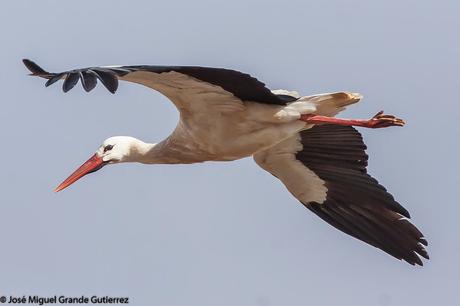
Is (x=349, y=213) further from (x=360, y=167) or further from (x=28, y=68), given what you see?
(x=28, y=68)

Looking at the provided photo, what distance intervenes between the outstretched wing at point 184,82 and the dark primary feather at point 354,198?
1.50 m

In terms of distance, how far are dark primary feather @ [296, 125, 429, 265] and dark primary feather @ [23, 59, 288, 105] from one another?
138 cm

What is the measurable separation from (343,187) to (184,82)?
9.05ft

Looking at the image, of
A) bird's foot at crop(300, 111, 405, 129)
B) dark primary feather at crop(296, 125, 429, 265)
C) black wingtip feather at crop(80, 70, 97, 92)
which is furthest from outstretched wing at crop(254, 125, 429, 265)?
black wingtip feather at crop(80, 70, 97, 92)

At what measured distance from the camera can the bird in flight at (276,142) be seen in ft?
32.3

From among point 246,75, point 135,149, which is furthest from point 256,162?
point 246,75

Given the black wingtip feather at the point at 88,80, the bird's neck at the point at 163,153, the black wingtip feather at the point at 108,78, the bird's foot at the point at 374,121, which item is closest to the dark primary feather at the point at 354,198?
the bird's foot at the point at 374,121

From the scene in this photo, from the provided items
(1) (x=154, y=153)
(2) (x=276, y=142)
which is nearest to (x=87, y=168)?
(1) (x=154, y=153)

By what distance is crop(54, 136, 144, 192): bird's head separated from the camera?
11.3 meters

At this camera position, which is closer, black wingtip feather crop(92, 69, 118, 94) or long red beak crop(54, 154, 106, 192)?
black wingtip feather crop(92, 69, 118, 94)

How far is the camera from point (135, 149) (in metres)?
11.2

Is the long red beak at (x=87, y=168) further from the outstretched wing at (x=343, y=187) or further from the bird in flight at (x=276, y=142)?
the outstretched wing at (x=343, y=187)

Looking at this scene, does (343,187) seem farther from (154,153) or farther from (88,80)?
(88,80)

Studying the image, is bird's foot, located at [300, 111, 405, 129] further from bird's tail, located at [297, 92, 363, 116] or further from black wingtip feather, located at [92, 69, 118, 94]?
black wingtip feather, located at [92, 69, 118, 94]
